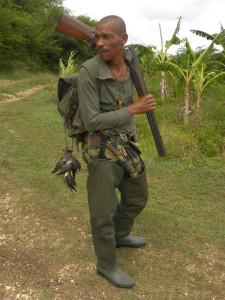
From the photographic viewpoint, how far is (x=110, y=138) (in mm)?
2199

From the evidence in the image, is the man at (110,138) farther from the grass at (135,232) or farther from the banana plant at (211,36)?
the banana plant at (211,36)

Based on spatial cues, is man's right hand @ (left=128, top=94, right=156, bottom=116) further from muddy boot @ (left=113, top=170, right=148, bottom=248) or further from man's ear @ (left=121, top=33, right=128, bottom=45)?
muddy boot @ (left=113, top=170, right=148, bottom=248)

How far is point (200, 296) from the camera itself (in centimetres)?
242

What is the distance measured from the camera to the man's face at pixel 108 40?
1.94 meters

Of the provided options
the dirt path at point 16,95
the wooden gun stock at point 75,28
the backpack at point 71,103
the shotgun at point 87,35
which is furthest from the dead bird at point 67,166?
the dirt path at point 16,95

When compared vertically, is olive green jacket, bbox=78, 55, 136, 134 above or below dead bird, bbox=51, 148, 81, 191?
above

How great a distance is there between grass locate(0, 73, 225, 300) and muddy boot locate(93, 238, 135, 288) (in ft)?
0.22

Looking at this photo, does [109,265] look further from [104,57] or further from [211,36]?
[211,36]

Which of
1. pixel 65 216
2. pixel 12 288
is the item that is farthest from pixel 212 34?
pixel 12 288

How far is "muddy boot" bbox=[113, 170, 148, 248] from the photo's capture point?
248 centimetres

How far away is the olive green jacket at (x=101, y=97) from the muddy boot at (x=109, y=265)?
2.97 feet

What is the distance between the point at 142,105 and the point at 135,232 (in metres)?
1.65

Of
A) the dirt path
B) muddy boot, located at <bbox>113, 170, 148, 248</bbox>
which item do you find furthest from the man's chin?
the dirt path

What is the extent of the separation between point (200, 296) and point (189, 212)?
1.44m
